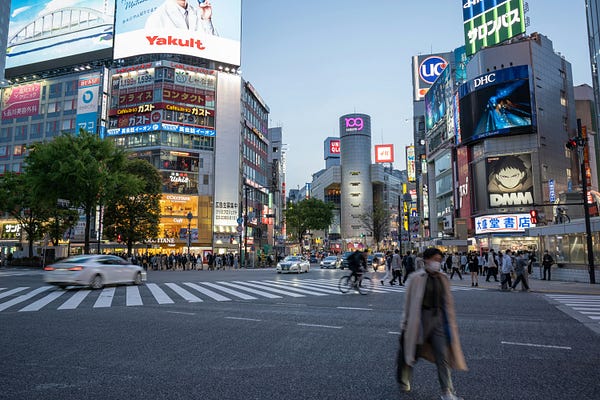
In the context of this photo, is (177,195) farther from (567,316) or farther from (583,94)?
(583,94)

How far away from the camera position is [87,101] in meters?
66.8

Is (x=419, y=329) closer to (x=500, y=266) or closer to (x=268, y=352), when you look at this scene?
(x=268, y=352)

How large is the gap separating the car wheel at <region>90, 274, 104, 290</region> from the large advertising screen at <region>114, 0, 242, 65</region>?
5350cm

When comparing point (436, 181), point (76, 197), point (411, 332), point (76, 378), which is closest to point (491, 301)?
point (411, 332)

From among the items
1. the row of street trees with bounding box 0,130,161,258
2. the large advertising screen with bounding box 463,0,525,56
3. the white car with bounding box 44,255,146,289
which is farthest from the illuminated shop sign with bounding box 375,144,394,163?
the white car with bounding box 44,255,146,289

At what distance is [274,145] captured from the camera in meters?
109

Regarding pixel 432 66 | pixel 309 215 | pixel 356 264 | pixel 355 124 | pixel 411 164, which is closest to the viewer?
pixel 356 264

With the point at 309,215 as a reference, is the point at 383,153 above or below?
above

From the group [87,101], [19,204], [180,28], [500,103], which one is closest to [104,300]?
[19,204]

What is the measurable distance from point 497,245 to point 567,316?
152 ft

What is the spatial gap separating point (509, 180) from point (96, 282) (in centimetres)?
5152

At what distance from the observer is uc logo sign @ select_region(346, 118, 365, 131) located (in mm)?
142875

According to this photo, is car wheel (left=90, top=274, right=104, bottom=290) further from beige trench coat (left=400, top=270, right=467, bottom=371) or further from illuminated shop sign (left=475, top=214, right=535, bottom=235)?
illuminated shop sign (left=475, top=214, right=535, bottom=235)

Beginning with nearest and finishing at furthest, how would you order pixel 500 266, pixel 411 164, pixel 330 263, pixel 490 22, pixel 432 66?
pixel 500 266 → pixel 330 263 → pixel 490 22 → pixel 432 66 → pixel 411 164
